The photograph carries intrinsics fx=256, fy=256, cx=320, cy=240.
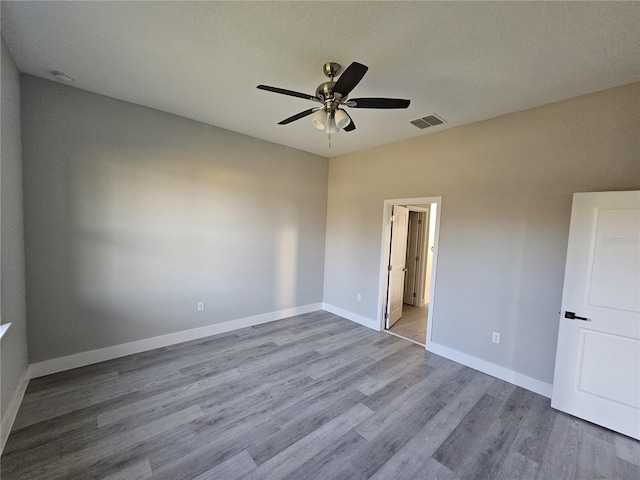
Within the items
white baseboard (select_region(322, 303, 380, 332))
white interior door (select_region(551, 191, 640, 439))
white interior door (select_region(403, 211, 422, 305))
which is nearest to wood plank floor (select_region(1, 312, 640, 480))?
white interior door (select_region(551, 191, 640, 439))

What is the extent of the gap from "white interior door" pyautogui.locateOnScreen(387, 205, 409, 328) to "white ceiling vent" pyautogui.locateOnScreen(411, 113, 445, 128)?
125cm

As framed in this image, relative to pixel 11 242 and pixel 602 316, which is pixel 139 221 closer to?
pixel 11 242

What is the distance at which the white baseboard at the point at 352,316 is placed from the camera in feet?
13.8

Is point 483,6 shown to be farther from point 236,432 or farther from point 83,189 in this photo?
point 83,189

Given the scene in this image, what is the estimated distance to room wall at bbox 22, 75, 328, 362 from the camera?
8.32ft

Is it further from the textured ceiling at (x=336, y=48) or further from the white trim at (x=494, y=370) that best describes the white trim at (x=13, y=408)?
the white trim at (x=494, y=370)

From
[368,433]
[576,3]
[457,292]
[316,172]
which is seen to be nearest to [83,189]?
[316,172]

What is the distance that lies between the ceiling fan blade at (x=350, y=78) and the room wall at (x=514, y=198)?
1.66m

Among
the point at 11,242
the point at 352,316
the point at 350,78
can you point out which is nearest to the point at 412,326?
the point at 352,316

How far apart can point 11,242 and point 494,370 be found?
4.78 m

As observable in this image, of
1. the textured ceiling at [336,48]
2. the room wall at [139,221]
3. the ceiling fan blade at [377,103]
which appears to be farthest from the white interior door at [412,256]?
the ceiling fan blade at [377,103]

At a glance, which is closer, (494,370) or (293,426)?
(293,426)

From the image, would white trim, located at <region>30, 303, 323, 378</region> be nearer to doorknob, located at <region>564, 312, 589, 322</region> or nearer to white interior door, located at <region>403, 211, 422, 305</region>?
white interior door, located at <region>403, 211, 422, 305</region>

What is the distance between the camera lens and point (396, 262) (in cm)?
429
